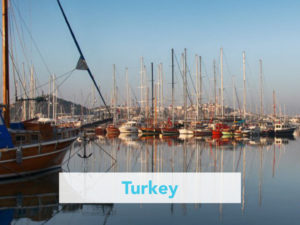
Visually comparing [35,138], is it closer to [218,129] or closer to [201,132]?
[201,132]

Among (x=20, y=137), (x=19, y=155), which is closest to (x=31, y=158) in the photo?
(x=19, y=155)

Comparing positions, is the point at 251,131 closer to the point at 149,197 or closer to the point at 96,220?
the point at 149,197

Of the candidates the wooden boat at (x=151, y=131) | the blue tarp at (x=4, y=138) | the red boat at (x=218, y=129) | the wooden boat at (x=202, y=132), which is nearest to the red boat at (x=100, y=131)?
the wooden boat at (x=151, y=131)

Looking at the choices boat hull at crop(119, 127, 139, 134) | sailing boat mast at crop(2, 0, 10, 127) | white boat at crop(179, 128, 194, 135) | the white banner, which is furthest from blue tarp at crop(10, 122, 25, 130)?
boat hull at crop(119, 127, 139, 134)

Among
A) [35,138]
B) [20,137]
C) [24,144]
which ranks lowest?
[24,144]

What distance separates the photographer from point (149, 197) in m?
17.8

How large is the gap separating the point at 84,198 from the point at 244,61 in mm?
68417

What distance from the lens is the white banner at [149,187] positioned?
16.9m

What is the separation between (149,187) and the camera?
19.9 meters

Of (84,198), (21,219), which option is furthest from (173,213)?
(21,219)

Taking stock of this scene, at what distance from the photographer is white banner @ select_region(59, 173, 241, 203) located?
1688 centimetres

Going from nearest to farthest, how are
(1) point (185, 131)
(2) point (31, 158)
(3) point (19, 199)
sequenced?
1. (3) point (19, 199)
2. (2) point (31, 158)
3. (1) point (185, 131)

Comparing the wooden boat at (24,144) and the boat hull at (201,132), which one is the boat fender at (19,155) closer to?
the wooden boat at (24,144)

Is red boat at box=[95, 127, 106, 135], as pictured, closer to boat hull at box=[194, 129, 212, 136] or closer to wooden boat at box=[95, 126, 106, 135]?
wooden boat at box=[95, 126, 106, 135]
